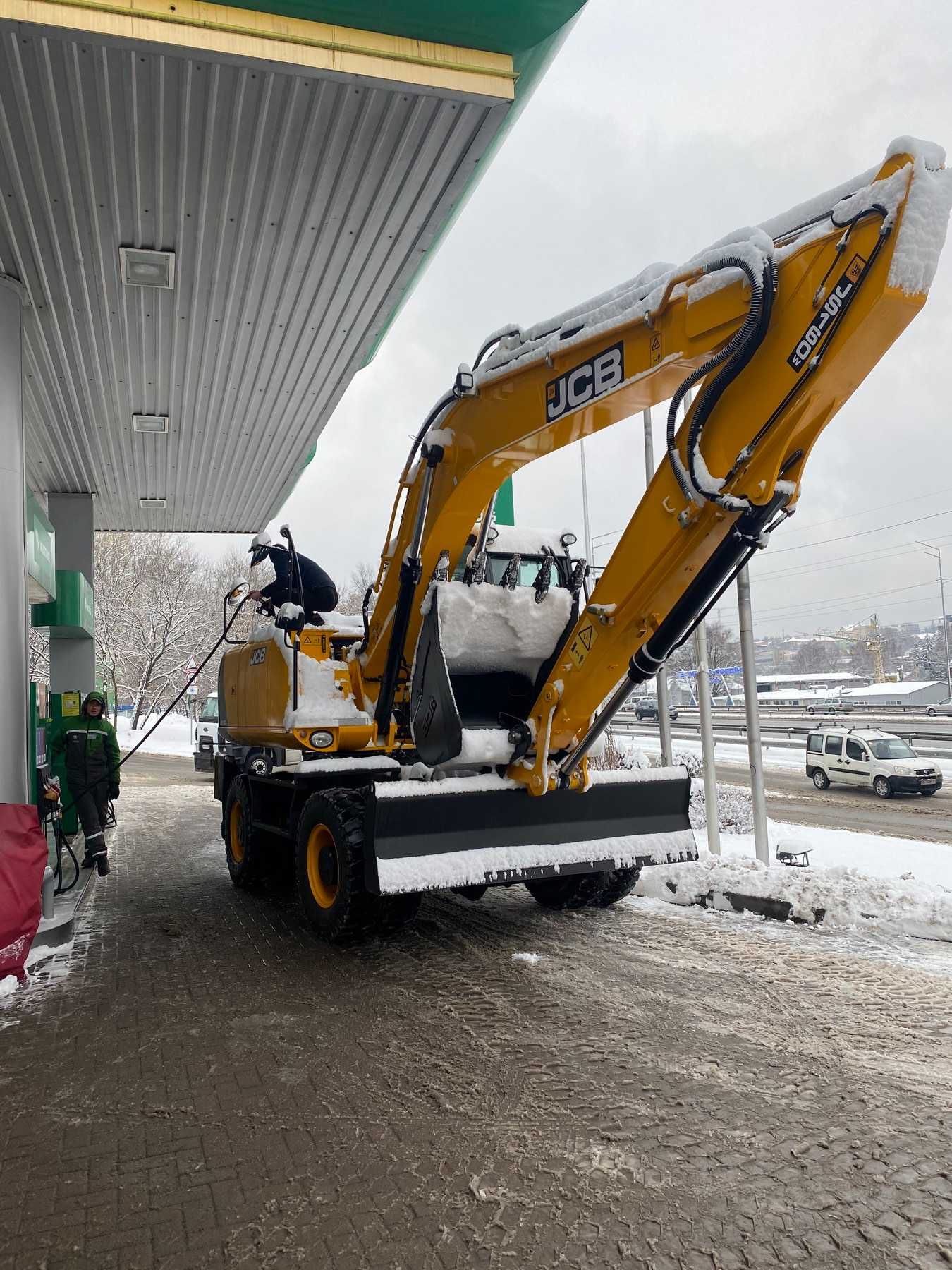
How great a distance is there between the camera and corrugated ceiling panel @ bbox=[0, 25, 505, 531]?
5.79 meters

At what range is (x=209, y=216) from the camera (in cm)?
712

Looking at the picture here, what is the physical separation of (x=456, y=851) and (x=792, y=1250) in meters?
3.42

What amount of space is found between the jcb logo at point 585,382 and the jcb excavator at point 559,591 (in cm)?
2

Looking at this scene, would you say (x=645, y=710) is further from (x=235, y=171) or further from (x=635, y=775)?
(x=235, y=171)

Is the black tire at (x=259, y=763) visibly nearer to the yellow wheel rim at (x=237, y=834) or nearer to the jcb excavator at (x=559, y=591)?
the jcb excavator at (x=559, y=591)

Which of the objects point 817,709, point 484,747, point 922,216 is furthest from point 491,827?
point 817,709

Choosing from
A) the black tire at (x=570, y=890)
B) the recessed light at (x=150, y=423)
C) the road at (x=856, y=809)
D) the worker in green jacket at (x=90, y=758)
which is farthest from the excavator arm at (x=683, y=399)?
the road at (x=856, y=809)

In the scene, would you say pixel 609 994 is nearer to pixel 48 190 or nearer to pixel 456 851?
pixel 456 851

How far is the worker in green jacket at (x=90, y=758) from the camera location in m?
9.45

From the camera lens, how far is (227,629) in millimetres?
8305

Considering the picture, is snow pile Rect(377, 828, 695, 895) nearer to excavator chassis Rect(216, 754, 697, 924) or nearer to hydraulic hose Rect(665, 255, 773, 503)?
excavator chassis Rect(216, 754, 697, 924)

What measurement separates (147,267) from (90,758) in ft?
16.5

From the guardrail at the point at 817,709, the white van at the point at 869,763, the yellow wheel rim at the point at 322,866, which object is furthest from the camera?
the guardrail at the point at 817,709

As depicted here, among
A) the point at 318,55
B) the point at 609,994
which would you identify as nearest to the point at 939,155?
the point at 318,55
